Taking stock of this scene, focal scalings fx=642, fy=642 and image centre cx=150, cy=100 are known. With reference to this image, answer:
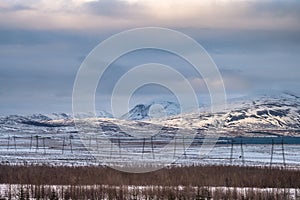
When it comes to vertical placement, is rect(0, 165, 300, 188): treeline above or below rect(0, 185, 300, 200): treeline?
above

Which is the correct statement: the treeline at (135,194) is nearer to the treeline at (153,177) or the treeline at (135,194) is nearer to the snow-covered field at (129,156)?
the treeline at (153,177)

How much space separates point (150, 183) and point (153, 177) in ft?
8.23

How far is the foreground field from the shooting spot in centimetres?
3259

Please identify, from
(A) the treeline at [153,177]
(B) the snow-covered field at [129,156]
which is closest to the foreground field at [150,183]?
(A) the treeline at [153,177]

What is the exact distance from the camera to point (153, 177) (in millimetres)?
40938

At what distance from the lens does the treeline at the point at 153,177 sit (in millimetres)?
38594

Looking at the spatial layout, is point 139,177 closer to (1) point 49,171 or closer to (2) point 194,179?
(2) point 194,179

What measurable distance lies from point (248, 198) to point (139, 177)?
35.6ft

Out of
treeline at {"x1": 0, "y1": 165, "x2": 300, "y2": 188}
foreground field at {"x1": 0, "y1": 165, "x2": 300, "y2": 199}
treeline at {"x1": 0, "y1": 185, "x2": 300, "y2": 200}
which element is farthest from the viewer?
treeline at {"x1": 0, "y1": 165, "x2": 300, "y2": 188}

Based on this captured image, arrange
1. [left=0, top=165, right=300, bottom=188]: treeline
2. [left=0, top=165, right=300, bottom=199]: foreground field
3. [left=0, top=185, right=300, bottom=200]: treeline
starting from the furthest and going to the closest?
[left=0, top=165, right=300, bottom=188]: treeline, [left=0, top=165, right=300, bottom=199]: foreground field, [left=0, top=185, right=300, bottom=200]: treeline

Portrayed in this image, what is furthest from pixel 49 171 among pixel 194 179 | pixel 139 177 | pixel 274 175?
pixel 274 175

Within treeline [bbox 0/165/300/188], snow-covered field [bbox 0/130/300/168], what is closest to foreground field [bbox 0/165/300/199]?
treeline [bbox 0/165/300/188]

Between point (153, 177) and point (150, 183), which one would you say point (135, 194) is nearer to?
point (150, 183)

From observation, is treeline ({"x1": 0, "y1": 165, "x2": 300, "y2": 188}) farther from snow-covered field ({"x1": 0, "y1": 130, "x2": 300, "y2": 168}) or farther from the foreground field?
snow-covered field ({"x1": 0, "y1": 130, "x2": 300, "y2": 168})
